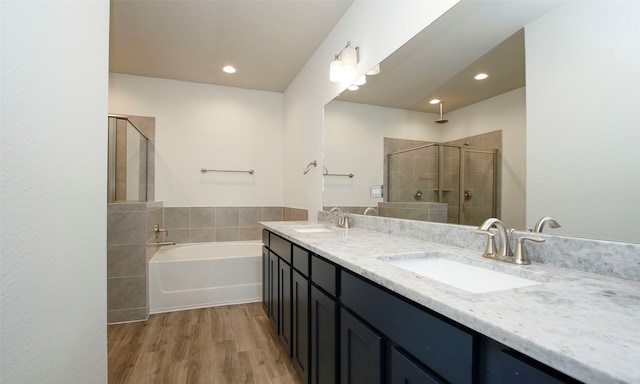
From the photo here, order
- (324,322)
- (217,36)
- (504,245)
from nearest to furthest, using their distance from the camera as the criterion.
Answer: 1. (504,245)
2. (324,322)
3. (217,36)

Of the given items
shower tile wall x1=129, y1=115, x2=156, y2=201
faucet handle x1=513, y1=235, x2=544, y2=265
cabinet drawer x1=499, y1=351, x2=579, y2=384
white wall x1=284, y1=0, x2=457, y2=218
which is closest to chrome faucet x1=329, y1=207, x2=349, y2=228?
white wall x1=284, y1=0, x2=457, y2=218

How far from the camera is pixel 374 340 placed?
851 mm

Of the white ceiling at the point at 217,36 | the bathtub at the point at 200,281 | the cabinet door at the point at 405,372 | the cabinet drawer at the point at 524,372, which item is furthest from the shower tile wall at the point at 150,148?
the cabinet drawer at the point at 524,372

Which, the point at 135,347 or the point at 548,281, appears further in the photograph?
the point at 135,347

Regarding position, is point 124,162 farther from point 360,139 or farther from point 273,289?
point 360,139

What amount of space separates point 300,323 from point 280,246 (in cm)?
55

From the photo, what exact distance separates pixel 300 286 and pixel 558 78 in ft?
4.51

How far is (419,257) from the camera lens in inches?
45.0

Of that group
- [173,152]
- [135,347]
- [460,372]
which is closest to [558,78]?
[460,372]


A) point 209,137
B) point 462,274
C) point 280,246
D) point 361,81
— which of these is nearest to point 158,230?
point 209,137

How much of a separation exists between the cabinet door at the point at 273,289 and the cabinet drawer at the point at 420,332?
1.22 metres

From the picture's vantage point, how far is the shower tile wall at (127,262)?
2.53 meters

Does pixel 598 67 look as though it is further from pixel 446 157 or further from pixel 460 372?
pixel 460 372

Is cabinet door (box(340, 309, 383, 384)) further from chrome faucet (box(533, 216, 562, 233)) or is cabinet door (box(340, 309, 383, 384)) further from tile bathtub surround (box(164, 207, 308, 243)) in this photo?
tile bathtub surround (box(164, 207, 308, 243))
